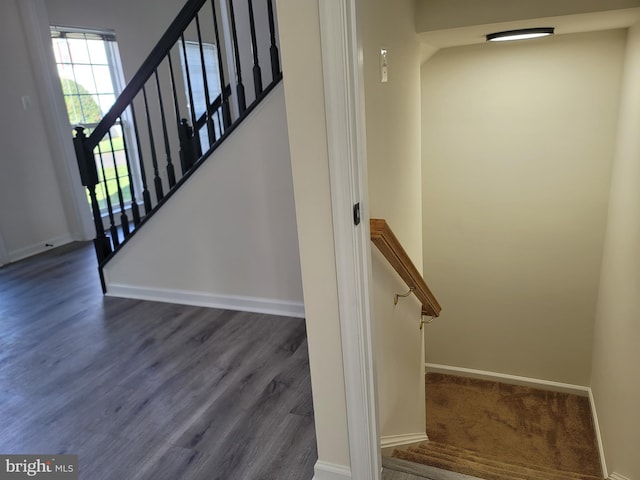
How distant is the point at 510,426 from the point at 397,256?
234cm

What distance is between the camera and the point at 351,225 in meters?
1.28

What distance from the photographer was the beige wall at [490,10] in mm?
2152

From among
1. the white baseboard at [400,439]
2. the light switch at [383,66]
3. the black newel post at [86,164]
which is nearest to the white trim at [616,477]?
the white baseboard at [400,439]

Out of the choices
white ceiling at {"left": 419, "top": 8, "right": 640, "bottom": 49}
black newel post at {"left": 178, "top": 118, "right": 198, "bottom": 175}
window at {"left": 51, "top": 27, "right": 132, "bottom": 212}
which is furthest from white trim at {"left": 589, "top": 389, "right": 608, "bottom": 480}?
window at {"left": 51, "top": 27, "right": 132, "bottom": 212}

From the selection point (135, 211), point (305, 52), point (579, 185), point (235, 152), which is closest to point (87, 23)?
point (135, 211)

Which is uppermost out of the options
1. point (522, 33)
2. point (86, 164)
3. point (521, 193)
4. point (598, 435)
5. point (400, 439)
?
point (522, 33)

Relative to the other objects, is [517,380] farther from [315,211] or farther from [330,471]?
[315,211]

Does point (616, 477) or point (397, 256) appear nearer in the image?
point (397, 256)

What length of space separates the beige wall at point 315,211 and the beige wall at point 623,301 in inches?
57.9

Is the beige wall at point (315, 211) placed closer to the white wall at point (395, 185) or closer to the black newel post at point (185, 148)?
the white wall at point (395, 185)

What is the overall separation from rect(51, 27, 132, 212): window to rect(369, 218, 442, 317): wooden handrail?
3342 mm

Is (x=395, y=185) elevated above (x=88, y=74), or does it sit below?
below

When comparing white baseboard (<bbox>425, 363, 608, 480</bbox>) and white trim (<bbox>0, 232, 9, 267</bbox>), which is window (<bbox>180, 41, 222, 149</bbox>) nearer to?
white trim (<bbox>0, 232, 9, 267</bbox>)

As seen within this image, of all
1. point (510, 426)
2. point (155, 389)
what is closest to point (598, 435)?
point (510, 426)
